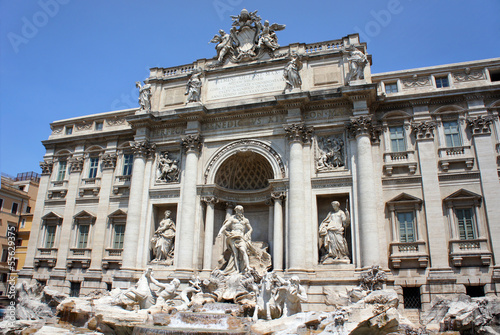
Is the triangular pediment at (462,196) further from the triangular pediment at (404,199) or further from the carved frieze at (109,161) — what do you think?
the carved frieze at (109,161)

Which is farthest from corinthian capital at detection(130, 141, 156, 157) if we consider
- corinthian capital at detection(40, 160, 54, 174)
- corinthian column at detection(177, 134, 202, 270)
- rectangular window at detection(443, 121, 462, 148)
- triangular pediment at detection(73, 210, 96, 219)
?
rectangular window at detection(443, 121, 462, 148)

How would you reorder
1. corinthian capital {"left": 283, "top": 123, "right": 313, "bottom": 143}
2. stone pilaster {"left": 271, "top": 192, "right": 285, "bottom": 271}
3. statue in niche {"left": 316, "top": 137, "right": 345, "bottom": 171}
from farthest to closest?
corinthian capital {"left": 283, "top": 123, "right": 313, "bottom": 143} → statue in niche {"left": 316, "top": 137, "right": 345, "bottom": 171} → stone pilaster {"left": 271, "top": 192, "right": 285, "bottom": 271}

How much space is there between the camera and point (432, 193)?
786 inches

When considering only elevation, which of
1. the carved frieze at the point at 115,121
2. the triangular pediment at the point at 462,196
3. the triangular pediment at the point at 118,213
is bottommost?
the triangular pediment at the point at 118,213

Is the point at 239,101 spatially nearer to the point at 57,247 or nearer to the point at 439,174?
the point at 439,174

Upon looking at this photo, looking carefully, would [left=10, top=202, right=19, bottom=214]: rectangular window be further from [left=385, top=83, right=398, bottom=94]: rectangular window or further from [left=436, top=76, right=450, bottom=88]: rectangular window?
[left=436, top=76, right=450, bottom=88]: rectangular window

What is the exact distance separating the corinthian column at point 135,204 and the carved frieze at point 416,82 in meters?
15.1

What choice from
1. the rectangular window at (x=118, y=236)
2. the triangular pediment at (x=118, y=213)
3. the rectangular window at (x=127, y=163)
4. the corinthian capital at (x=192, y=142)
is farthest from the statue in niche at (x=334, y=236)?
the rectangular window at (x=127, y=163)

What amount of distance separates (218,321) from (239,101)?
12.6 meters

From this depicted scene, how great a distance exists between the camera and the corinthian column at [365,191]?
18828mm

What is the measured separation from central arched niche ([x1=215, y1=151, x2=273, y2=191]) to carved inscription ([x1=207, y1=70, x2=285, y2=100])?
384cm

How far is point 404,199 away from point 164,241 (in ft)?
43.1

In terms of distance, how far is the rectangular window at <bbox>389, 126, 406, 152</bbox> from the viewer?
21453 mm

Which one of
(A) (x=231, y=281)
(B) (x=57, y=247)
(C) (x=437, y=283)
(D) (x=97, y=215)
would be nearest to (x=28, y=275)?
(B) (x=57, y=247)
